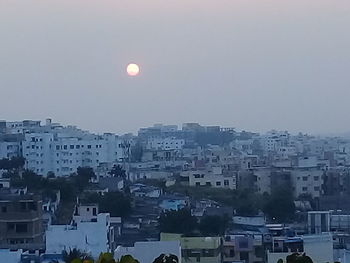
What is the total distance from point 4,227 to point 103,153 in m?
32.0

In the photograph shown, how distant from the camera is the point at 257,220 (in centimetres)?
2577

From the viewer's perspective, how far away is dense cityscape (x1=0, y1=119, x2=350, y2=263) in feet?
60.3

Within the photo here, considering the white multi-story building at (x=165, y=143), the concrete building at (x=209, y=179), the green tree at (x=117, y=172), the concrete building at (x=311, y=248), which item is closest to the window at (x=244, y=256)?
the concrete building at (x=311, y=248)

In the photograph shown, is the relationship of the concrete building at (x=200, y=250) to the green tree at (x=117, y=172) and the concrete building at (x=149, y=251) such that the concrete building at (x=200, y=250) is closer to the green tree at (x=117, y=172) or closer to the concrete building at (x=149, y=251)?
the concrete building at (x=149, y=251)

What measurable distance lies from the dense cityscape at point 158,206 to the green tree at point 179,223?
3 centimetres

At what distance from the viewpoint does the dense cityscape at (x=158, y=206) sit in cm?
1838

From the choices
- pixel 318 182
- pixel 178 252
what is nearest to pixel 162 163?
pixel 318 182

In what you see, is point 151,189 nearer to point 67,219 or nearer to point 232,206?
point 232,206

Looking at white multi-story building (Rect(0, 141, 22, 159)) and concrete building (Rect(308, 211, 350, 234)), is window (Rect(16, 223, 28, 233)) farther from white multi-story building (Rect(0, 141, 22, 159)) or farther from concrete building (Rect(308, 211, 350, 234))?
white multi-story building (Rect(0, 141, 22, 159))

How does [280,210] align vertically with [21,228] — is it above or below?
below

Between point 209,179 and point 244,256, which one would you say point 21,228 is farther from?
point 209,179

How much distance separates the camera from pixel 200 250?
1909cm

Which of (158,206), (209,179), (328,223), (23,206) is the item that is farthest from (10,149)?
(23,206)

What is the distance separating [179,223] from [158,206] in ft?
18.3
